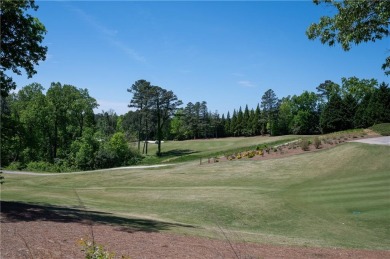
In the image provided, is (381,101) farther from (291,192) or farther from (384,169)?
(291,192)

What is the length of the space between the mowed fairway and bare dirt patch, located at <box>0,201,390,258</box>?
127cm

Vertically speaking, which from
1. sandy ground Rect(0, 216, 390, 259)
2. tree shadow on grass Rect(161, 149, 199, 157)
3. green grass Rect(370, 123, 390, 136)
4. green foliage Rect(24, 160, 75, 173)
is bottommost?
green foliage Rect(24, 160, 75, 173)

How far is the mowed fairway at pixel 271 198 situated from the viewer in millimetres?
14305

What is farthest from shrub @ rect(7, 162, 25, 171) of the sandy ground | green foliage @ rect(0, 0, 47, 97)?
the sandy ground

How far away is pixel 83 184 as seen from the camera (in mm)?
36125

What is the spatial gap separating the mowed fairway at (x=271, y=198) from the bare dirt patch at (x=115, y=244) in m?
1.27

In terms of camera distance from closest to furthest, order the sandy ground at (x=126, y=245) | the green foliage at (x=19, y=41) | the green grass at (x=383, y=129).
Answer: the sandy ground at (x=126, y=245)
the green foliage at (x=19, y=41)
the green grass at (x=383, y=129)

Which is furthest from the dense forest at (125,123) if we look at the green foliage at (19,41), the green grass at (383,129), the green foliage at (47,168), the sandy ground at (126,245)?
the sandy ground at (126,245)

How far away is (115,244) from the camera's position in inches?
325

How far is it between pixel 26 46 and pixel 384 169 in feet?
96.1

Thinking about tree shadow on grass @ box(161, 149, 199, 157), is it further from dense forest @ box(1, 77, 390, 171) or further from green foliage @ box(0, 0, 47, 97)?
green foliage @ box(0, 0, 47, 97)

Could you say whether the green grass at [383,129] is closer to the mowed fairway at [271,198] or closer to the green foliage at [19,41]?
the mowed fairway at [271,198]

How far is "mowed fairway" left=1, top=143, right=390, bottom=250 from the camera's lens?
46.9 ft

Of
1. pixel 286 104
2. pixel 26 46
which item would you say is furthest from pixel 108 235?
pixel 286 104
